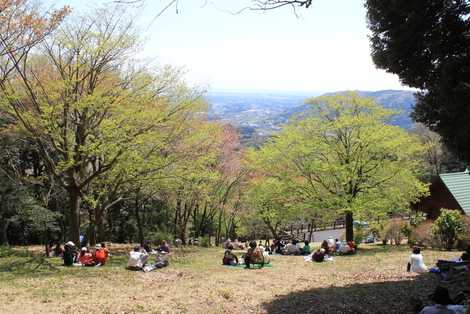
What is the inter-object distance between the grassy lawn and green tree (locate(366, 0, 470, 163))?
389 centimetres

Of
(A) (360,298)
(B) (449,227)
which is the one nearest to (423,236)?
(B) (449,227)

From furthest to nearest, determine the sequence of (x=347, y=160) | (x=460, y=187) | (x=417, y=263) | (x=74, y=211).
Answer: (x=460, y=187)
(x=347, y=160)
(x=74, y=211)
(x=417, y=263)

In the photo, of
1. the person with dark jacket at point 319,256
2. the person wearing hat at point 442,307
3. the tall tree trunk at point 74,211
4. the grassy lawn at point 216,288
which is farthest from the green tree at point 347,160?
the person wearing hat at point 442,307

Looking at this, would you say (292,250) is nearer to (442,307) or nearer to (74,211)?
(74,211)

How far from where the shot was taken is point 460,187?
26125 mm

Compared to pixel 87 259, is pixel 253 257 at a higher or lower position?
higher

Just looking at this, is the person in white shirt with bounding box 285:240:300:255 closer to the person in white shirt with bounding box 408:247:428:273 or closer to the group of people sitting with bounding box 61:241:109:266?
the person in white shirt with bounding box 408:247:428:273

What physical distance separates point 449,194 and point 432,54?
18.9m

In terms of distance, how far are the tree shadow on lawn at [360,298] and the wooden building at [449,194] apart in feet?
48.3

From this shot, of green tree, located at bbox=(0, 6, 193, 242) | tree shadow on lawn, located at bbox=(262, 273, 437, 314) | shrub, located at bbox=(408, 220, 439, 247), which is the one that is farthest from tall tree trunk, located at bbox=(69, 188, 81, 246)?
shrub, located at bbox=(408, 220, 439, 247)

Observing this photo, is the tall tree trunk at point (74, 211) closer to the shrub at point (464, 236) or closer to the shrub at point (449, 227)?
the shrub at point (449, 227)

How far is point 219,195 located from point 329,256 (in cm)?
1608

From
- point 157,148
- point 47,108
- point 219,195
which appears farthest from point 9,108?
point 219,195

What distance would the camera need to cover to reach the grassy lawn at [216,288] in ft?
32.6
